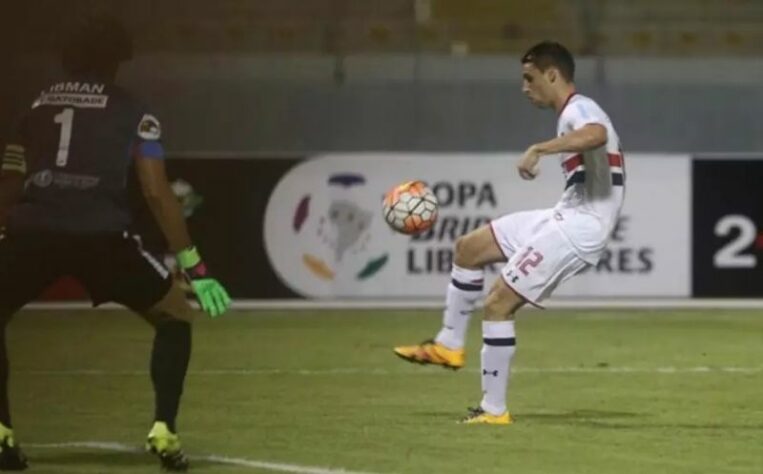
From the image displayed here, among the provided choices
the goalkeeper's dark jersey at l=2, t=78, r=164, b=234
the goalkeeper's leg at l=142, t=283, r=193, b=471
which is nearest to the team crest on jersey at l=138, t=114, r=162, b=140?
the goalkeeper's dark jersey at l=2, t=78, r=164, b=234

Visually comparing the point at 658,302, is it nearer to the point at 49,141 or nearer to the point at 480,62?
the point at 480,62

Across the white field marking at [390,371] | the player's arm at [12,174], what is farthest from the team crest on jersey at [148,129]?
the white field marking at [390,371]

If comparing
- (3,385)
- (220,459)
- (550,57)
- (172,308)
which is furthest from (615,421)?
(3,385)

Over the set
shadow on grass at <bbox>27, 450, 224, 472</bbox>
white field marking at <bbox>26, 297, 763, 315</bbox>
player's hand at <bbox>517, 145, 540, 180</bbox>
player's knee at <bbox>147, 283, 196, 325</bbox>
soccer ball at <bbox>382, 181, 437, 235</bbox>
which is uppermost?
player's hand at <bbox>517, 145, 540, 180</bbox>

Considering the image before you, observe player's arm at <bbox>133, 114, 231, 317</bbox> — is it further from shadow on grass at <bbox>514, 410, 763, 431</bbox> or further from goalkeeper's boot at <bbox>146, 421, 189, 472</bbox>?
shadow on grass at <bbox>514, 410, 763, 431</bbox>

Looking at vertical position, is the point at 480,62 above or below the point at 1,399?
above

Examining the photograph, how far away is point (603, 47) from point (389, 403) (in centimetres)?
1461

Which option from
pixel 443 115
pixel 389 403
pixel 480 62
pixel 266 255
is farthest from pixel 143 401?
pixel 480 62

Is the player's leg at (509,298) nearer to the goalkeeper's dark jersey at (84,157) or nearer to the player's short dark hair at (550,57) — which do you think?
the player's short dark hair at (550,57)

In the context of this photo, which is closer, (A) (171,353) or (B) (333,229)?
(A) (171,353)

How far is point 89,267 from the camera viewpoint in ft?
24.0

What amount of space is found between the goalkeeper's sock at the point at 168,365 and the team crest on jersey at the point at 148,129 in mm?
788

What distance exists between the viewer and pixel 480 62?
2358cm

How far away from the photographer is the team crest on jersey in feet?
24.0
